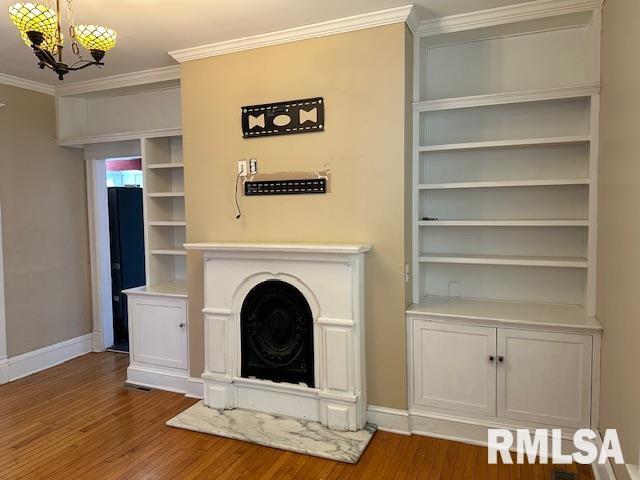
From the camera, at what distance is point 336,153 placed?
3143 millimetres

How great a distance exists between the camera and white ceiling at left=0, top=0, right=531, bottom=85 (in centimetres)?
277

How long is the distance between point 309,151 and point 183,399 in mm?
2280

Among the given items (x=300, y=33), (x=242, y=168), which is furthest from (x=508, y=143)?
(x=242, y=168)

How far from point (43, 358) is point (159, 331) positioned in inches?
59.5

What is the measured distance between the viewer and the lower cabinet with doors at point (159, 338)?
3779mm

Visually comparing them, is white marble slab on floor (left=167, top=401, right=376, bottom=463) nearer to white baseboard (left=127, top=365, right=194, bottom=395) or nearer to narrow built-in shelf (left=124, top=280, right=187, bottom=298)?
white baseboard (left=127, top=365, right=194, bottom=395)

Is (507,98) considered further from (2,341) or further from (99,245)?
(2,341)

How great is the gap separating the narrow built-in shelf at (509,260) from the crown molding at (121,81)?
2.76 m

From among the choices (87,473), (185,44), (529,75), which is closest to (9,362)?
(87,473)

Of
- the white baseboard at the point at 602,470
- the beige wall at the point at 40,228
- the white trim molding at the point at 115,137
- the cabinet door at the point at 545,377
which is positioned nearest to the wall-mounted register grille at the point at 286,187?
the white trim molding at the point at 115,137

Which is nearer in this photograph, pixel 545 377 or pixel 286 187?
pixel 545 377

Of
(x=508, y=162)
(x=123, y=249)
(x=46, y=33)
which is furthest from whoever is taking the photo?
(x=123, y=249)

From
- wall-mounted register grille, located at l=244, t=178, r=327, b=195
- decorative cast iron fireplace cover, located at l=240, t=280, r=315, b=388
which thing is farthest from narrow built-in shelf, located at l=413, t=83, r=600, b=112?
decorative cast iron fireplace cover, located at l=240, t=280, r=315, b=388

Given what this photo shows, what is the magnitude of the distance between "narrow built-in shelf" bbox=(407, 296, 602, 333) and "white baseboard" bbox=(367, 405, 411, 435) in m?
0.71
